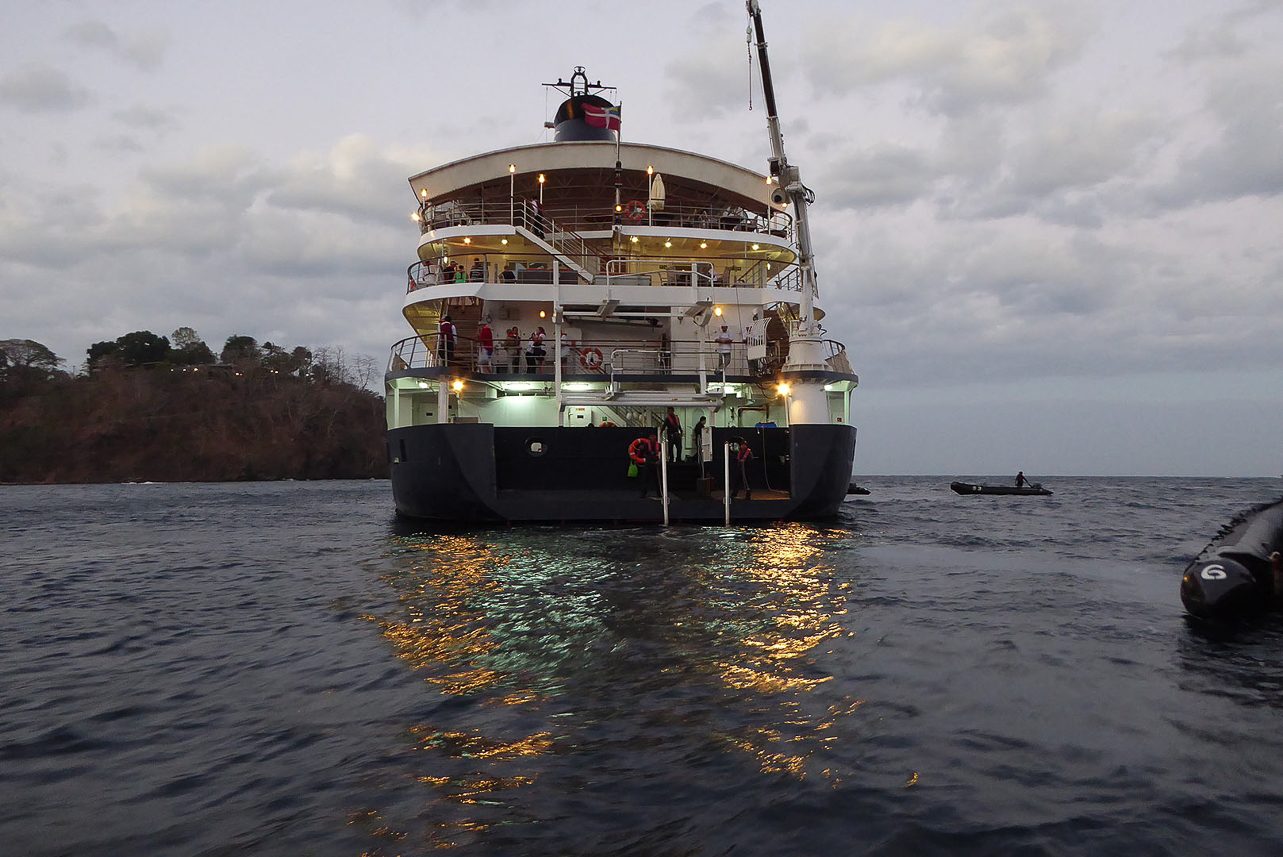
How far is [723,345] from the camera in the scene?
62.7 feet

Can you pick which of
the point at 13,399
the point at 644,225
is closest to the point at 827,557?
the point at 644,225

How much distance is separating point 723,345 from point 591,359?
→ 11.4 feet

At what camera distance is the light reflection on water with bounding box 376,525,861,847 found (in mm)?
4312

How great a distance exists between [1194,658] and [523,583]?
25.1ft

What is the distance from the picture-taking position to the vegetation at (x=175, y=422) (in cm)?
7912

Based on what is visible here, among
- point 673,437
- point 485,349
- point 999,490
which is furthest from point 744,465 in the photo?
point 999,490

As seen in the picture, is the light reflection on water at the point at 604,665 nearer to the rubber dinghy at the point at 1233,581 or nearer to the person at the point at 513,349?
the rubber dinghy at the point at 1233,581

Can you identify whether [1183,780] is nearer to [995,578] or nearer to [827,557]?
[995,578]

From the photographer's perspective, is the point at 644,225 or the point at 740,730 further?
the point at 644,225

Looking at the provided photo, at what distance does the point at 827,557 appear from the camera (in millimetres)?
12727

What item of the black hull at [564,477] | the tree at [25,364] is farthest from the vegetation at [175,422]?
the black hull at [564,477]

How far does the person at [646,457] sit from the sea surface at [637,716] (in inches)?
195

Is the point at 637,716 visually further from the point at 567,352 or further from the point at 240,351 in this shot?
the point at 240,351

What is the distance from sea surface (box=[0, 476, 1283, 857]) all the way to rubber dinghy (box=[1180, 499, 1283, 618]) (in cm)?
36
